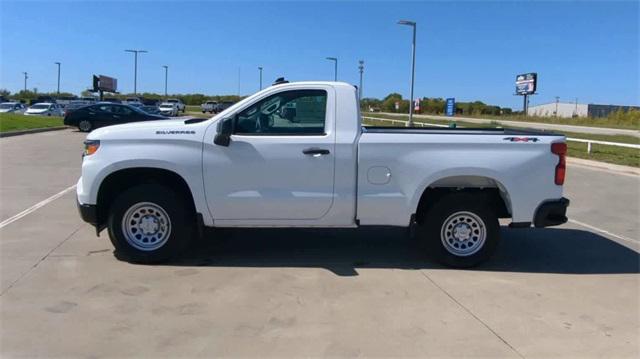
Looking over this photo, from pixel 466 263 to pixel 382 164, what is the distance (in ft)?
4.59

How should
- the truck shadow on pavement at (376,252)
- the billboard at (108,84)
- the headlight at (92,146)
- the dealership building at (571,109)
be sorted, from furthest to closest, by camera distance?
1. the dealership building at (571,109)
2. the billboard at (108,84)
3. the truck shadow on pavement at (376,252)
4. the headlight at (92,146)

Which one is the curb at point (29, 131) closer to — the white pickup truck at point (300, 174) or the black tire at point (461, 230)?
the white pickup truck at point (300, 174)

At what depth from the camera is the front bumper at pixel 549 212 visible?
6.39 meters

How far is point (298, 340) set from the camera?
4484mm

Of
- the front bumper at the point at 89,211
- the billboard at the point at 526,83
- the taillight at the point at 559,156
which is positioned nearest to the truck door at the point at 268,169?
the front bumper at the point at 89,211

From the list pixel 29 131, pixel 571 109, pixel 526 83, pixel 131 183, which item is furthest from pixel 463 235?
pixel 571 109

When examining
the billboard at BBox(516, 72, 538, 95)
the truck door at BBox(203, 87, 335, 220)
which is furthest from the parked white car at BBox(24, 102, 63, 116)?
the billboard at BBox(516, 72, 538, 95)

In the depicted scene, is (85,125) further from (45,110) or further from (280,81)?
(280,81)

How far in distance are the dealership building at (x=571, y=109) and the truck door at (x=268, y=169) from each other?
115719 mm

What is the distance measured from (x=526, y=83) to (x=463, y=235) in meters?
86.6

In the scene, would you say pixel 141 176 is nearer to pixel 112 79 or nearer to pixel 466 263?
pixel 466 263

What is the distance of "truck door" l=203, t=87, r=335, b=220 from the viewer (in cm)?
626

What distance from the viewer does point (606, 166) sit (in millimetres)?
18766

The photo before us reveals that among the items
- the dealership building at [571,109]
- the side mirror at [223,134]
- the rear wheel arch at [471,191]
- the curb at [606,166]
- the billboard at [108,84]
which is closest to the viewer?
the side mirror at [223,134]
